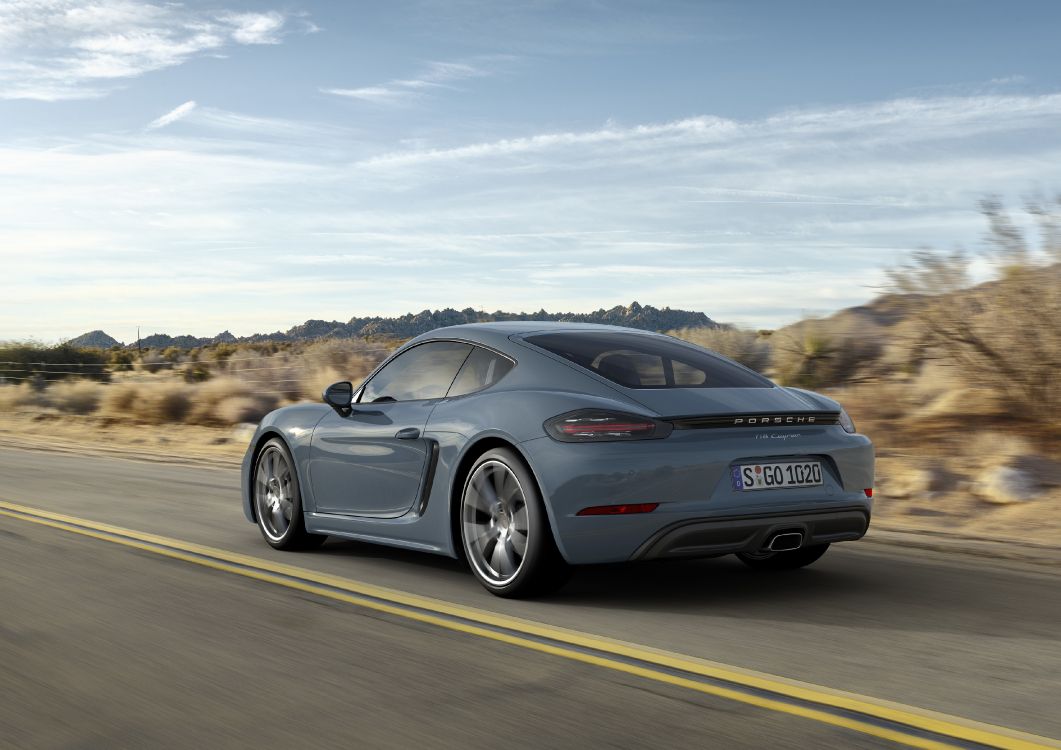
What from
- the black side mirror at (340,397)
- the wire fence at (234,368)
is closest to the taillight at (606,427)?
the black side mirror at (340,397)

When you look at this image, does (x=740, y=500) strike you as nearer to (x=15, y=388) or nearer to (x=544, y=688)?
(x=544, y=688)

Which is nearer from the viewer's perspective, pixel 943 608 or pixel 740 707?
pixel 740 707

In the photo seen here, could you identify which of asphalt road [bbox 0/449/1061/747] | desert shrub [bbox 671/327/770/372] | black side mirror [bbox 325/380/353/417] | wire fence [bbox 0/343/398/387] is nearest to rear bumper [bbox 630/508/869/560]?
asphalt road [bbox 0/449/1061/747]

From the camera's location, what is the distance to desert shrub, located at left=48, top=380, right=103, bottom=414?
28.9 m

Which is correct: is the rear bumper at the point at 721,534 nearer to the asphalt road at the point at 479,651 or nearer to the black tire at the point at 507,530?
the asphalt road at the point at 479,651

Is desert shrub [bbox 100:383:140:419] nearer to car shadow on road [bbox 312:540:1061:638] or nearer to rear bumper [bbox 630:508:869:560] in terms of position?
car shadow on road [bbox 312:540:1061:638]

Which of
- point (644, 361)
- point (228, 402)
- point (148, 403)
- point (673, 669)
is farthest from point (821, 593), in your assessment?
point (148, 403)

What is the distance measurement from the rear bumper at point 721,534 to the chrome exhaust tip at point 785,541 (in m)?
0.03

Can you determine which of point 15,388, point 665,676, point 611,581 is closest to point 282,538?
point 611,581

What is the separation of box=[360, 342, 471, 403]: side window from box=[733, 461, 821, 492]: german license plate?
1.87 m

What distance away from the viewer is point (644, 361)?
6887mm

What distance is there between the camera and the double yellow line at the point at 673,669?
13.5ft

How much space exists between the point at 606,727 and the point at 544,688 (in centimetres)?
56

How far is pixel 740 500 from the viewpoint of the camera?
6055 millimetres
